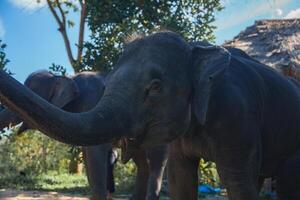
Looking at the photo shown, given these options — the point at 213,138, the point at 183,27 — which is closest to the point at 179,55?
the point at 213,138

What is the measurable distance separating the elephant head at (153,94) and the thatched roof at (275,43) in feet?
17.7

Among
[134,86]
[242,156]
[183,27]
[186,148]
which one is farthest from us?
[183,27]

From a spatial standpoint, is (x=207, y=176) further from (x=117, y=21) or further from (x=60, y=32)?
(x=60, y=32)

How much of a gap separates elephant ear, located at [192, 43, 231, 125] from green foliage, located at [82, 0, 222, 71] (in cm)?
649

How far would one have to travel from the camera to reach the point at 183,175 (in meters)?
3.08

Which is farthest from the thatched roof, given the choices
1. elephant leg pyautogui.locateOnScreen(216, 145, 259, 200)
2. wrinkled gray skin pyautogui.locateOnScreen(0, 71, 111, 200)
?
elephant leg pyautogui.locateOnScreen(216, 145, 259, 200)

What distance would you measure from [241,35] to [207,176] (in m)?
2.76

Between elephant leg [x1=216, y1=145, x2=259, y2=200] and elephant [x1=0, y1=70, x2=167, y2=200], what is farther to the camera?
elephant [x1=0, y1=70, x2=167, y2=200]

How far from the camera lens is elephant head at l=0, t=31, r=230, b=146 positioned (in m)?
2.20

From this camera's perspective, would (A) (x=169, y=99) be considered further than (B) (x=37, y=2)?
No

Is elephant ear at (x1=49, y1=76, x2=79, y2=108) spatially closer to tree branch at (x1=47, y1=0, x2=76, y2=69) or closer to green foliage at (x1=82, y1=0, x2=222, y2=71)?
green foliage at (x1=82, y1=0, x2=222, y2=71)

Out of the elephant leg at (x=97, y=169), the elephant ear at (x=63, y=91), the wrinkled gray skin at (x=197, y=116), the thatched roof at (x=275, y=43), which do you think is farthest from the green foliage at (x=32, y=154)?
the wrinkled gray skin at (x=197, y=116)

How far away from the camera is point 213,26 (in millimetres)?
9664

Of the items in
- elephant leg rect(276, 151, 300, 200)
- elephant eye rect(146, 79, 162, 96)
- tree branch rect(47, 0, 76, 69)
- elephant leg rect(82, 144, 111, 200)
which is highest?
tree branch rect(47, 0, 76, 69)
